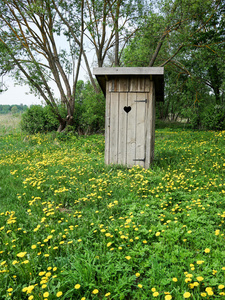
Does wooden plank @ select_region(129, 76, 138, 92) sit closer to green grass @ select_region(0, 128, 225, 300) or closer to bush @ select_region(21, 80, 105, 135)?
green grass @ select_region(0, 128, 225, 300)

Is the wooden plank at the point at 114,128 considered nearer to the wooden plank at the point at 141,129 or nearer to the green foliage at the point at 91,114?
the wooden plank at the point at 141,129

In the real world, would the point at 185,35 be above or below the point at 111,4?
below

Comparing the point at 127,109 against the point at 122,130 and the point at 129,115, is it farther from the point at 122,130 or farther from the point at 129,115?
the point at 122,130

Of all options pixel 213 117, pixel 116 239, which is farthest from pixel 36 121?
pixel 116 239

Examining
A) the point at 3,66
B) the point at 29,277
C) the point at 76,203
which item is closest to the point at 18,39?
the point at 3,66

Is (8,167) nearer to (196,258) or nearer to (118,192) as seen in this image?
(118,192)

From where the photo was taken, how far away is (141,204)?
3.51m

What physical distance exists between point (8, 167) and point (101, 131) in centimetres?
766

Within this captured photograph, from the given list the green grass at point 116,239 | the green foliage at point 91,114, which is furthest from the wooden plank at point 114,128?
the green foliage at point 91,114

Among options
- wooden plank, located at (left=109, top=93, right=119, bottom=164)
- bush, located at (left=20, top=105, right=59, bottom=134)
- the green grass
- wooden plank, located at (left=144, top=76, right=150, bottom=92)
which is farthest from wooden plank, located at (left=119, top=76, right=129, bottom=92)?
bush, located at (left=20, top=105, right=59, bottom=134)

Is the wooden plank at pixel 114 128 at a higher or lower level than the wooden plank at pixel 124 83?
lower

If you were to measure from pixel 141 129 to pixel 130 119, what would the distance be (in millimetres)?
389

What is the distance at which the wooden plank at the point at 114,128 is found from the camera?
226 inches

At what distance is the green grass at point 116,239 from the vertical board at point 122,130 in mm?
1070
